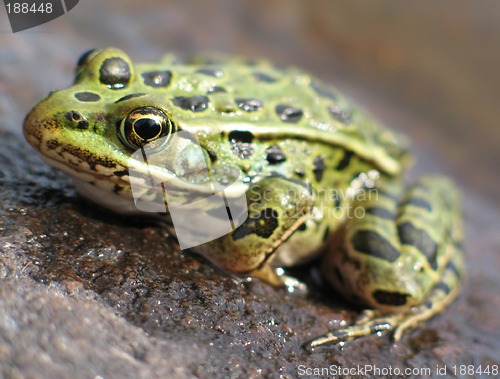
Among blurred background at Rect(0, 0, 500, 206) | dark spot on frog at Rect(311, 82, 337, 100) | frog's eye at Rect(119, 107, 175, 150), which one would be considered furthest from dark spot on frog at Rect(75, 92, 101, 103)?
blurred background at Rect(0, 0, 500, 206)

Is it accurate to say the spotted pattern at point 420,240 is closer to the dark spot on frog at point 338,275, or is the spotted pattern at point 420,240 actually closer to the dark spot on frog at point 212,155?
the dark spot on frog at point 338,275

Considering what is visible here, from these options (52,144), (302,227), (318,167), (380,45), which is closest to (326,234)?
(302,227)

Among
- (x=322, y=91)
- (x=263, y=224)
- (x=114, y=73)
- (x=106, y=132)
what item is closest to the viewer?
(x=106, y=132)

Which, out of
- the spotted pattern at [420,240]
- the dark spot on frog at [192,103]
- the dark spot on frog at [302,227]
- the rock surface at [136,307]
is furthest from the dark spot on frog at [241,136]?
the spotted pattern at [420,240]

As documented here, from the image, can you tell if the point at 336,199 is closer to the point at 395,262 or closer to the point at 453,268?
the point at 395,262

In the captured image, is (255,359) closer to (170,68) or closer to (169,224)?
(169,224)

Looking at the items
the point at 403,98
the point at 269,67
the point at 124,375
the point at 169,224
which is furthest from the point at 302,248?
the point at 403,98
